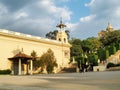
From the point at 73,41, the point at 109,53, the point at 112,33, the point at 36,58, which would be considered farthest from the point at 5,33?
the point at 112,33

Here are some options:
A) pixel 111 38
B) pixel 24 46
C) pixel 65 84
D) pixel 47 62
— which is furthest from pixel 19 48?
pixel 111 38

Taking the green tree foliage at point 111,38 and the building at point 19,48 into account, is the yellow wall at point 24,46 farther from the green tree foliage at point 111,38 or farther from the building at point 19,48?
the green tree foliage at point 111,38

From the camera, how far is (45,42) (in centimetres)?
5719

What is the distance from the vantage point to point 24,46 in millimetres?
51375

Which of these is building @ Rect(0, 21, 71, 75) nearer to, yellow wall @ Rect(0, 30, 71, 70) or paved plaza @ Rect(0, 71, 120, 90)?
yellow wall @ Rect(0, 30, 71, 70)

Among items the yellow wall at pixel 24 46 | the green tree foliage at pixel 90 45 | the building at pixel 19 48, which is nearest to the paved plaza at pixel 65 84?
the building at pixel 19 48

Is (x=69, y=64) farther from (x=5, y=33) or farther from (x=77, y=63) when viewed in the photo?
(x=5, y=33)

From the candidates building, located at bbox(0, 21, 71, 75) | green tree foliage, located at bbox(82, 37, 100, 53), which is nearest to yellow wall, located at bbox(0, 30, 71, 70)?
building, located at bbox(0, 21, 71, 75)

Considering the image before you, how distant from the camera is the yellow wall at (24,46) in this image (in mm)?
47000

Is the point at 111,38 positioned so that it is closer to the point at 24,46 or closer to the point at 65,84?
the point at 24,46

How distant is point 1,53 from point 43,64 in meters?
9.11

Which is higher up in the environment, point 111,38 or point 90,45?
point 111,38

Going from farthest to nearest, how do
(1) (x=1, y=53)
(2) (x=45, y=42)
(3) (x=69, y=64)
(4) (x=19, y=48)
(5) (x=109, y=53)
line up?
1. (5) (x=109, y=53)
2. (3) (x=69, y=64)
3. (2) (x=45, y=42)
4. (4) (x=19, y=48)
5. (1) (x=1, y=53)

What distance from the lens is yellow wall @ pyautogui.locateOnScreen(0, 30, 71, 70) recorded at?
154ft
